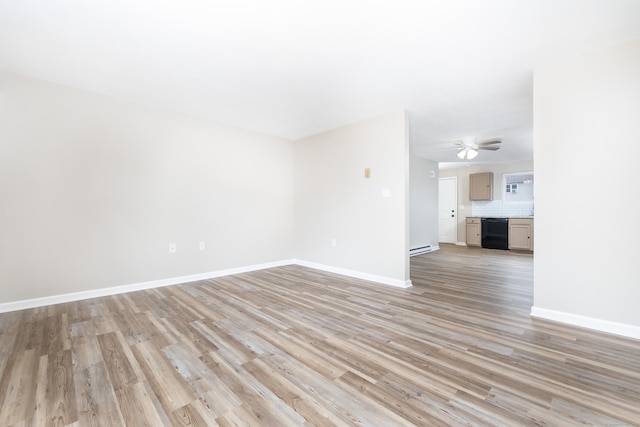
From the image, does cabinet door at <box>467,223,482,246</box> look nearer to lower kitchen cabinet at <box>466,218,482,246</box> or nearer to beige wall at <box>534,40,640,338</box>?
lower kitchen cabinet at <box>466,218,482,246</box>

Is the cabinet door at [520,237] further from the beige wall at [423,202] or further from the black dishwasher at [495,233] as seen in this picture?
the beige wall at [423,202]

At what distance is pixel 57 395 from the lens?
144cm

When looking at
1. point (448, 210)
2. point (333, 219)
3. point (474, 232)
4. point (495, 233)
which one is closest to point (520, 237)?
point (495, 233)

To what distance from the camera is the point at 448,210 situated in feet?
26.8

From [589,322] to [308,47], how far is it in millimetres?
3279

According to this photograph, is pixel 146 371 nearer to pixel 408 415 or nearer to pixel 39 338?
pixel 39 338

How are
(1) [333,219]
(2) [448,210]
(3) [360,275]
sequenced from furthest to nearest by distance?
1. (2) [448,210]
2. (1) [333,219]
3. (3) [360,275]

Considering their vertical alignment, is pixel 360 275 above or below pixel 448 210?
below

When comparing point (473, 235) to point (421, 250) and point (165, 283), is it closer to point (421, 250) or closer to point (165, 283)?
point (421, 250)

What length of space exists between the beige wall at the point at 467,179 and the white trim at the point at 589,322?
5747 mm

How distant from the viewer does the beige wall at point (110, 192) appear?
8.89 feet

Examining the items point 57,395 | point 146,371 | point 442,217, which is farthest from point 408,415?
point 442,217

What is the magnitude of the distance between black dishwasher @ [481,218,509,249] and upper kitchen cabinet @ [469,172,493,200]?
68 centimetres

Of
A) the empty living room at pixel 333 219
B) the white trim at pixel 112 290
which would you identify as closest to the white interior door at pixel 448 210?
the empty living room at pixel 333 219
